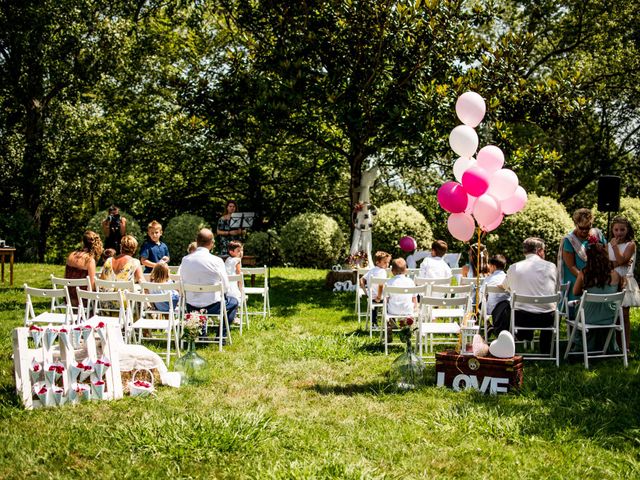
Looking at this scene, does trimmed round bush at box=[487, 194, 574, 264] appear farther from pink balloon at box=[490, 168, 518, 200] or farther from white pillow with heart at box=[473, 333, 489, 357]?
white pillow with heart at box=[473, 333, 489, 357]

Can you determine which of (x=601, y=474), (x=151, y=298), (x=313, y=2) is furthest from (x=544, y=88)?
(x=601, y=474)

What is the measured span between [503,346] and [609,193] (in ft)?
23.4

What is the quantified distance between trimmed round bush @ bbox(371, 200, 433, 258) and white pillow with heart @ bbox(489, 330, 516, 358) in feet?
33.2

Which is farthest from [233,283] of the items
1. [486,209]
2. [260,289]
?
[486,209]

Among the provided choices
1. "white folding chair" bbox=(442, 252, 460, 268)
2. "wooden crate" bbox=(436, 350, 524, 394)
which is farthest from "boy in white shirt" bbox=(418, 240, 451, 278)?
"white folding chair" bbox=(442, 252, 460, 268)

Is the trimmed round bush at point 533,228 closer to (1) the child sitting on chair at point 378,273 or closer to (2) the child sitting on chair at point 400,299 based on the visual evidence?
Answer: (1) the child sitting on chair at point 378,273

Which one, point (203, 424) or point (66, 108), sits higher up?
point (66, 108)

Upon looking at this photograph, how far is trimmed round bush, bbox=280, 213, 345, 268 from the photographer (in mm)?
18141

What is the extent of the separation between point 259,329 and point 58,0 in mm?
11931

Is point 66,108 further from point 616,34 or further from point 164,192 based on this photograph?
point 616,34

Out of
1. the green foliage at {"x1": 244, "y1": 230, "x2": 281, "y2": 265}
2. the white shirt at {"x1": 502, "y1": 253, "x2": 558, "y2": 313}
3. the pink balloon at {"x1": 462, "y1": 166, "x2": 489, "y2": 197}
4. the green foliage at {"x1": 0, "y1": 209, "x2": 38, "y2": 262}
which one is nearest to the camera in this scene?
the pink balloon at {"x1": 462, "y1": 166, "x2": 489, "y2": 197}

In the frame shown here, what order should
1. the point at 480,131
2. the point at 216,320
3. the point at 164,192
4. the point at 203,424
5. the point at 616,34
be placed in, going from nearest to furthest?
the point at 203,424 → the point at 216,320 → the point at 480,131 → the point at 616,34 → the point at 164,192

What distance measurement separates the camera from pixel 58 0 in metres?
16.9

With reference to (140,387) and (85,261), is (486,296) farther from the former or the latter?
(85,261)
